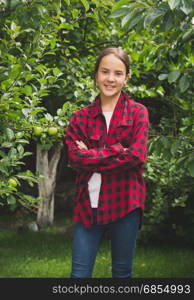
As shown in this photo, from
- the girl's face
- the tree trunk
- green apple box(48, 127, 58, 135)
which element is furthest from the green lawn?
the girl's face

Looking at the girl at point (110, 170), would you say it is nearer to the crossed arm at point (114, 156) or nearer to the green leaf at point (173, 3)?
the crossed arm at point (114, 156)

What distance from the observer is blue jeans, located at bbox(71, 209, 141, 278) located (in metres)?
2.85

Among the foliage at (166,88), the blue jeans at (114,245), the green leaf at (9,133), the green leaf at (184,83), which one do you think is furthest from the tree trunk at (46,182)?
the green leaf at (184,83)

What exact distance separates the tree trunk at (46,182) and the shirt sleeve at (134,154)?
5289 millimetres

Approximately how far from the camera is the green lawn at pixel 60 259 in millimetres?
5699

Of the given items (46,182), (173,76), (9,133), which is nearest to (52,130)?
(9,133)

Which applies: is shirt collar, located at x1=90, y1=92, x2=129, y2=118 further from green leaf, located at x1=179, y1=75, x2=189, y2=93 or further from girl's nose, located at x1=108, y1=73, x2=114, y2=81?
green leaf, located at x1=179, y1=75, x2=189, y2=93

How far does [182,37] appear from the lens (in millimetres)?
2736

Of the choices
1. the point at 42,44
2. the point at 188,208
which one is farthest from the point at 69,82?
the point at 188,208

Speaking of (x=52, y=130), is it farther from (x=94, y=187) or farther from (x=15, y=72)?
(x=94, y=187)

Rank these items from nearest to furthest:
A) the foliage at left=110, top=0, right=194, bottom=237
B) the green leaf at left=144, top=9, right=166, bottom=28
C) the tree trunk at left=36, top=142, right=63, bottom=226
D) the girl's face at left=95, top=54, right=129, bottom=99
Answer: the green leaf at left=144, top=9, right=166, bottom=28, the foliage at left=110, top=0, right=194, bottom=237, the girl's face at left=95, top=54, right=129, bottom=99, the tree trunk at left=36, top=142, right=63, bottom=226

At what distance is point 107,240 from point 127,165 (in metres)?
5.20

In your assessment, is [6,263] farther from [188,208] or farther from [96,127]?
[96,127]

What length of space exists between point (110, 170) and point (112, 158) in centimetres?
8
